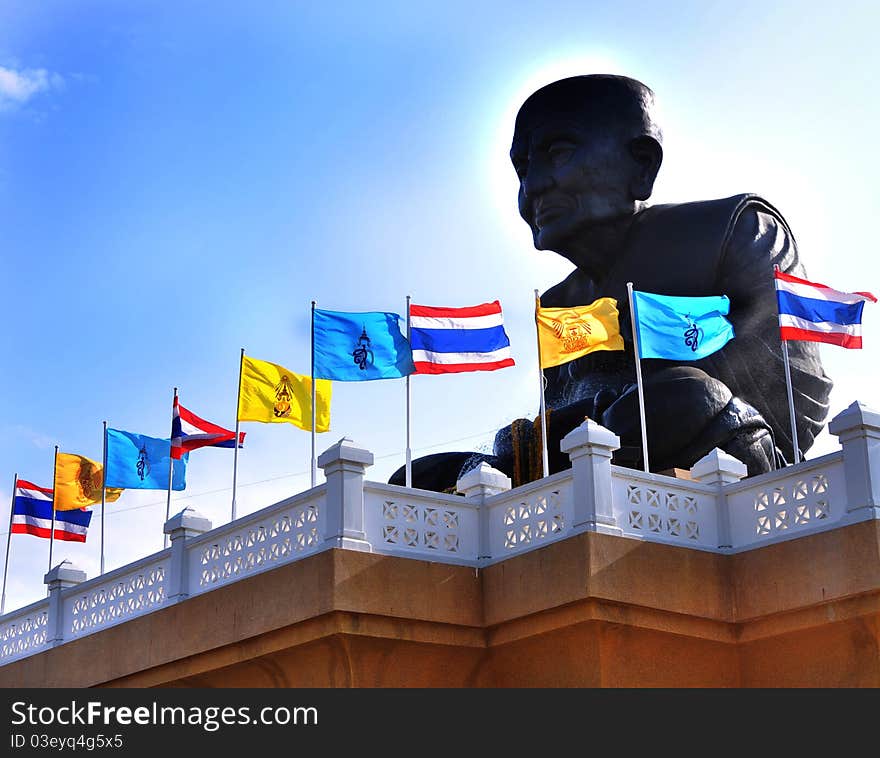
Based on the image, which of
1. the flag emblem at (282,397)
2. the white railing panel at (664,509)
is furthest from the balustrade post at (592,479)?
the flag emblem at (282,397)

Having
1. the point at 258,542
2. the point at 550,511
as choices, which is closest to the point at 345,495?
the point at 258,542

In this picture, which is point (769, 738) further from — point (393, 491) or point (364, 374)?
point (364, 374)

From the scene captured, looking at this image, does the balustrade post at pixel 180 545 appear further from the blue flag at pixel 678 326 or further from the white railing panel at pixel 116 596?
the blue flag at pixel 678 326

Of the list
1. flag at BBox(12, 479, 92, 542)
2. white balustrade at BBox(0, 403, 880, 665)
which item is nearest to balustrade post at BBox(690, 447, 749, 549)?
white balustrade at BBox(0, 403, 880, 665)

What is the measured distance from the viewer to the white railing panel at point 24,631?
16.6 m

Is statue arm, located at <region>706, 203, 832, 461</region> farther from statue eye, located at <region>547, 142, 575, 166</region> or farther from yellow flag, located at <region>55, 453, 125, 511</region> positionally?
yellow flag, located at <region>55, 453, 125, 511</region>

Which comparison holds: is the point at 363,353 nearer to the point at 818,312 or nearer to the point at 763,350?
the point at 818,312

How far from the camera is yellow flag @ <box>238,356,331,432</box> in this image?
16.7 m

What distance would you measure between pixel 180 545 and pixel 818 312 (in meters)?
6.73

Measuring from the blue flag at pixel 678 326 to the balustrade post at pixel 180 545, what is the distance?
15.4 ft

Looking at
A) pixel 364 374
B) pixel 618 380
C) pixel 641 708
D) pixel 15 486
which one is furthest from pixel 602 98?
pixel 641 708

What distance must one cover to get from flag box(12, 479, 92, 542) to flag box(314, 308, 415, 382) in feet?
20.2

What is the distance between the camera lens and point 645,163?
21.1m

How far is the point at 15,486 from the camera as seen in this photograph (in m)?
19.8
